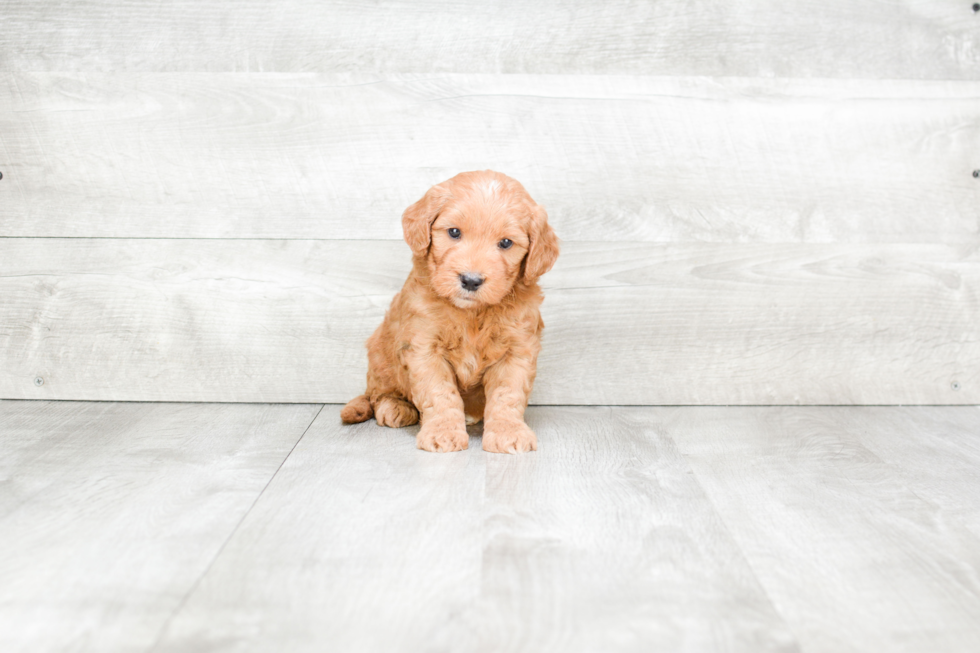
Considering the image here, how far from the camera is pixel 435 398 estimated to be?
7.06 ft

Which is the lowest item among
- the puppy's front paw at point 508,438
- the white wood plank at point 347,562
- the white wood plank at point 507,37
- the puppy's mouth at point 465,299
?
the puppy's front paw at point 508,438

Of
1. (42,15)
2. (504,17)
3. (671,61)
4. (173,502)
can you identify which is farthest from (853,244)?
(42,15)

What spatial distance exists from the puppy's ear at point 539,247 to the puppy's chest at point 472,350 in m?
0.20

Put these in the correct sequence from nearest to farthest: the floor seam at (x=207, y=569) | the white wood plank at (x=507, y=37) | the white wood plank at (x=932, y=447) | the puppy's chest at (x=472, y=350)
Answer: the floor seam at (x=207, y=569), the white wood plank at (x=932, y=447), the puppy's chest at (x=472, y=350), the white wood plank at (x=507, y=37)

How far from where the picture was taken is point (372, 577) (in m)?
1.36

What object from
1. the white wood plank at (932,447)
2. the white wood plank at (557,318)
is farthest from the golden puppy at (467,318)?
the white wood plank at (932,447)

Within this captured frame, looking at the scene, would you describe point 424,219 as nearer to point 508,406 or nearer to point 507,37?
point 508,406

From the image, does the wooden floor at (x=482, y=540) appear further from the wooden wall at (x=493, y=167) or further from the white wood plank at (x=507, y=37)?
the white wood plank at (x=507, y=37)

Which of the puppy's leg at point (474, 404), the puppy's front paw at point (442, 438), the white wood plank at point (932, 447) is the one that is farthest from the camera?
the puppy's leg at point (474, 404)

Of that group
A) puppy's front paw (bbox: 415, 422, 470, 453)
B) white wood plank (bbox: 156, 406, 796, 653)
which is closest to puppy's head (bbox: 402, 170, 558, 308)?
puppy's front paw (bbox: 415, 422, 470, 453)

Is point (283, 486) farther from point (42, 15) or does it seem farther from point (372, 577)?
point (42, 15)

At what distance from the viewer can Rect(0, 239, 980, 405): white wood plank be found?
262 cm

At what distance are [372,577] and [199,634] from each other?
30 centimetres

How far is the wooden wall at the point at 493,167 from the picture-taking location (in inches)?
101
